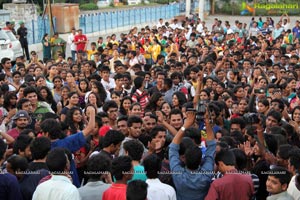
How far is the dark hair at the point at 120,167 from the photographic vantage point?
4883mm

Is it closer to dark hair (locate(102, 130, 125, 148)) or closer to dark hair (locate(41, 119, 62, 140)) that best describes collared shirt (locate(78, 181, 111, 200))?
dark hair (locate(102, 130, 125, 148))

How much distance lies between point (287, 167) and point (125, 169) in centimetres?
186

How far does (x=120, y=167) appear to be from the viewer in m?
4.89

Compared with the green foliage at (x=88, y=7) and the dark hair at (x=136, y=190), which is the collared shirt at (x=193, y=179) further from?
the green foliage at (x=88, y=7)

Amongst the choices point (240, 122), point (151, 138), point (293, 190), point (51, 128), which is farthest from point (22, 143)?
point (240, 122)

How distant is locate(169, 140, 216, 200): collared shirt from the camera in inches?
201

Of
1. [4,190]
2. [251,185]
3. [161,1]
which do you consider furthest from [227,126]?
[161,1]

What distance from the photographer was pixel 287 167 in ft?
18.8

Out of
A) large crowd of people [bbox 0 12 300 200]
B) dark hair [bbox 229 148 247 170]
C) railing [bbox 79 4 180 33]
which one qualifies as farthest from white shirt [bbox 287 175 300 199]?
railing [bbox 79 4 180 33]

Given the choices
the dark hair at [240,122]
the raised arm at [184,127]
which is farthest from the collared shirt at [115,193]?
the dark hair at [240,122]

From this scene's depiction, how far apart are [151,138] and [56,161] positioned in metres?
1.73

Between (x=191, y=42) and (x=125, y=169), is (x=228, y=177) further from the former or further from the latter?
(x=191, y=42)

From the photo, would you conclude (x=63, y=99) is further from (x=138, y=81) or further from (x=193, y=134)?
(x=193, y=134)

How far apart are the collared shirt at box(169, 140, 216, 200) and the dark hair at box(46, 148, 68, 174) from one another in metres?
1.06
